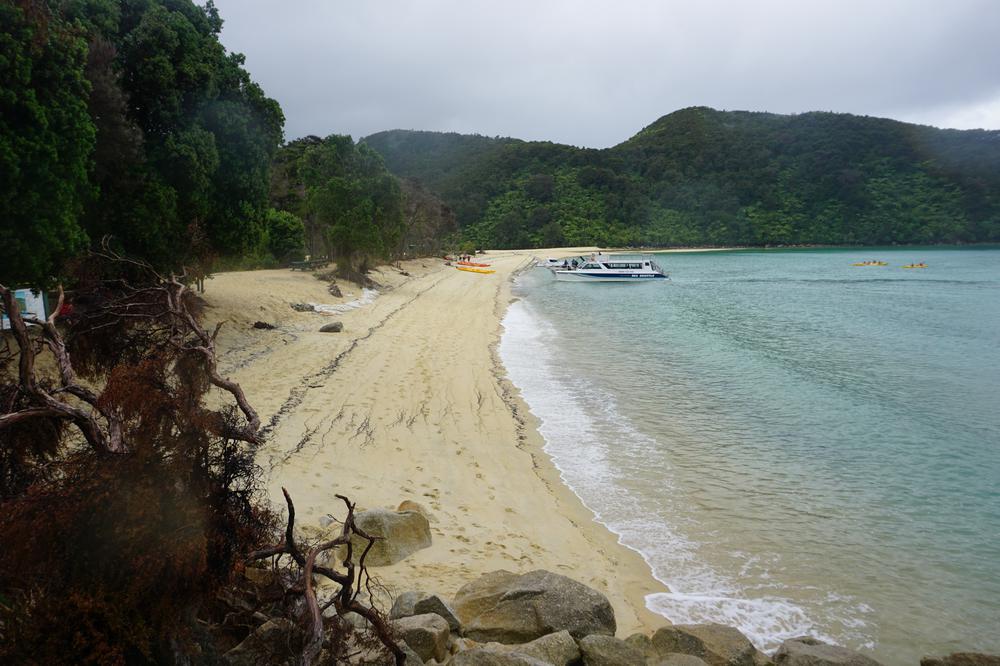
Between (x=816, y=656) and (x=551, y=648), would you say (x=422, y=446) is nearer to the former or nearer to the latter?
(x=551, y=648)

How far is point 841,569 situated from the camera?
26.2 feet

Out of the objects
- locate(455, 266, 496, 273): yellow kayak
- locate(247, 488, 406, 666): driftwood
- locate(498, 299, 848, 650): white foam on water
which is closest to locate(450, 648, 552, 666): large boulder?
locate(247, 488, 406, 666): driftwood

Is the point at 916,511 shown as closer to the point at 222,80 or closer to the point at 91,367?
the point at 91,367

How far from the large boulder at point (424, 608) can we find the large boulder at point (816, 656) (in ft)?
9.35

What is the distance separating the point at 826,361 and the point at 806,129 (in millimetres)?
136134

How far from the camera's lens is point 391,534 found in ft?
23.5

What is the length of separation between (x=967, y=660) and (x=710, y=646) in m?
2.18

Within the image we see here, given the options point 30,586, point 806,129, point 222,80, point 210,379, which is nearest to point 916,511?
point 210,379

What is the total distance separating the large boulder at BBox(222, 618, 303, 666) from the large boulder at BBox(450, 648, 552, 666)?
1.22m

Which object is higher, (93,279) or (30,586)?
(93,279)

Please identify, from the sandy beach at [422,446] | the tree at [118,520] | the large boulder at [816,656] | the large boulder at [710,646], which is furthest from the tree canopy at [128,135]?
the large boulder at [816,656]

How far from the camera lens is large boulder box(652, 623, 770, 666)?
18.6 ft

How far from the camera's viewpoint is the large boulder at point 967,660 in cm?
559

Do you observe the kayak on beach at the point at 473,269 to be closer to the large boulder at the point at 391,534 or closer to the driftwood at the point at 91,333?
the large boulder at the point at 391,534
